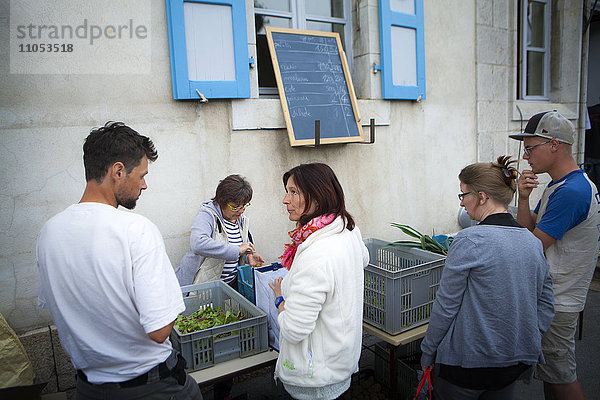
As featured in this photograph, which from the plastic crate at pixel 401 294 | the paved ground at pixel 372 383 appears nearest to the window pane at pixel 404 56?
the plastic crate at pixel 401 294

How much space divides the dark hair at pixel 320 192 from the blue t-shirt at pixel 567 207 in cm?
130

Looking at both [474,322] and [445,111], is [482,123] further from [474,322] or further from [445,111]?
[474,322]

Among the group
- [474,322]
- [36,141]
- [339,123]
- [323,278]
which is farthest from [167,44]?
[474,322]

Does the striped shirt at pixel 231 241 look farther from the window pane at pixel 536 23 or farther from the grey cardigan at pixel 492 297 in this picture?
the window pane at pixel 536 23

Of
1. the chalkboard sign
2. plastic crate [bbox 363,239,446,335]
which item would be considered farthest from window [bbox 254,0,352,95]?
plastic crate [bbox 363,239,446,335]

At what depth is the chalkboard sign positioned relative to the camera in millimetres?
4016

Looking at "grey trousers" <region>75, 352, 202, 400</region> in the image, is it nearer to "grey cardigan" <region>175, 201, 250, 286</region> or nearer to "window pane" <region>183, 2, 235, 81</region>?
"grey cardigan" <region>175, 201, 250, 286</region>

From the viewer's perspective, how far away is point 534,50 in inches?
251

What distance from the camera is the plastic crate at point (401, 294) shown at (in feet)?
8.36

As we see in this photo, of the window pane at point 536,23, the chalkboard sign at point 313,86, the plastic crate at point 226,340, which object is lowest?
the plastic crate at point 226,340

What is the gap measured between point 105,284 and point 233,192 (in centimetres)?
171

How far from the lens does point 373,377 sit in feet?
11.5

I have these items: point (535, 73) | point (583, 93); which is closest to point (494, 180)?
point (535, 73)

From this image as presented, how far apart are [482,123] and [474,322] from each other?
13.6 ft
